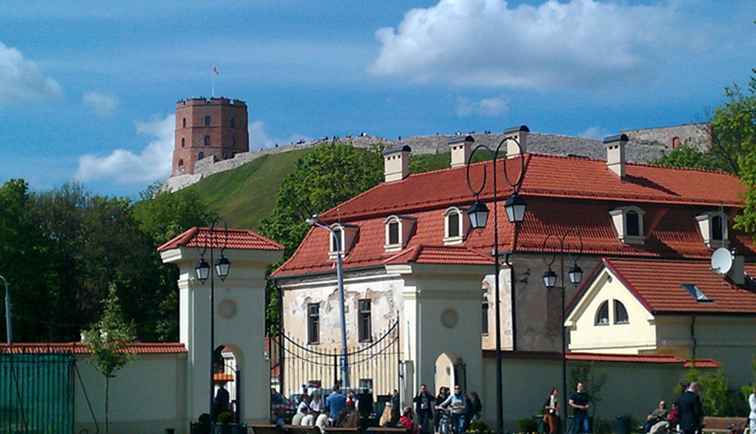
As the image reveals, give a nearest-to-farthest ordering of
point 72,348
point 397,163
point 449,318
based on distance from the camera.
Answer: point 72,348 → point 449,318 → point 397,163

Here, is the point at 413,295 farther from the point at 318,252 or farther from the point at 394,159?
the point at 394,159

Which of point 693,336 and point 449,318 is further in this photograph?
point 693,336

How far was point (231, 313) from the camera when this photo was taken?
32906mm

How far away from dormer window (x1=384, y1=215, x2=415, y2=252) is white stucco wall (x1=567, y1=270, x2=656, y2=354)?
775 cm

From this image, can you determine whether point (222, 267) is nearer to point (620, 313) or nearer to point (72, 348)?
point (72, 348)

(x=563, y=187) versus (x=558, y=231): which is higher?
(x=563, y=187)

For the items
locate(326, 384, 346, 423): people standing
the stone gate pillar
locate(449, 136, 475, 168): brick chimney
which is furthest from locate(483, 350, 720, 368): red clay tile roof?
locate(449, 136, 475, 168): brick chimney

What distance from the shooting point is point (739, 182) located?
58156mm

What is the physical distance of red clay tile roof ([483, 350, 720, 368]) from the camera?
35.7 metres

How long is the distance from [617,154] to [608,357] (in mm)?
17961

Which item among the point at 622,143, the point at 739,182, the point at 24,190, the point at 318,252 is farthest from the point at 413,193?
the point at 24,190

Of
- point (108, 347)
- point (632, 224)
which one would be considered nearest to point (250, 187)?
point (632, 224)

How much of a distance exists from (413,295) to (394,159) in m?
27.2

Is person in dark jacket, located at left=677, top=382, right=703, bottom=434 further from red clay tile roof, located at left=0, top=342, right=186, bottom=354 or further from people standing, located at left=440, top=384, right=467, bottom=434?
red clay tile roof, located at left=0, top=342, right=186, bottom=354
